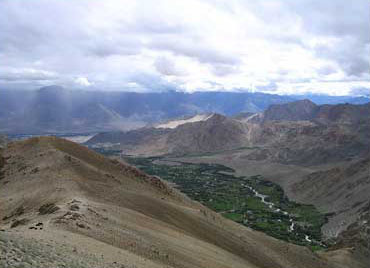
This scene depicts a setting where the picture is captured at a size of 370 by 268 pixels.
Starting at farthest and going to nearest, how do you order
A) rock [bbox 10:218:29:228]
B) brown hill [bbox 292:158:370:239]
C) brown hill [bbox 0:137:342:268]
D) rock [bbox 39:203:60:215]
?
brown hill [bbox 292:158:370:239] < rock [bbox 39:203:60:215] < rock [bbox 10:218:29:228] < brown hill [bbox 0:137:342:268]

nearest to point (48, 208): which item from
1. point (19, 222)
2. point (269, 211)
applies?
point (19, 222)

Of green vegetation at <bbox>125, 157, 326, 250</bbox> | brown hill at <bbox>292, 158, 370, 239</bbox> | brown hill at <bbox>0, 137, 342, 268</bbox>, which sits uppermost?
brown hill at <bbox>0, 137, 342, 268</bbox>

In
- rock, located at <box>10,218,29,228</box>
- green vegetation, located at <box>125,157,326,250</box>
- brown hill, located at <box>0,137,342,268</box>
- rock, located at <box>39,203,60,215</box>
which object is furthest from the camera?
green vegetation, located at <box>125,157,326,250</box>

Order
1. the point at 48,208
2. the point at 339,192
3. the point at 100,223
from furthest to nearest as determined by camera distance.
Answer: the point at 339,192 → the point at 48,208 → the point at 100,223

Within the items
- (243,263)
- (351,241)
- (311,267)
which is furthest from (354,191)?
(243,263)

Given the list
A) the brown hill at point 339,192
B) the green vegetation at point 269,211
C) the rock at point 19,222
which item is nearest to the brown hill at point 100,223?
the rock at point 19,222

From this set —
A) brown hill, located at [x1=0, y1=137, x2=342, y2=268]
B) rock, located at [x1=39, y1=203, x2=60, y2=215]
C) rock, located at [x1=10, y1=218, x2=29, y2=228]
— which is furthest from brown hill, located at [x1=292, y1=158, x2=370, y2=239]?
rock, located at [x1=10, y1=218, x2=29, y2=228]

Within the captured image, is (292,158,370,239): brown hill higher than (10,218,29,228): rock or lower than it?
lower

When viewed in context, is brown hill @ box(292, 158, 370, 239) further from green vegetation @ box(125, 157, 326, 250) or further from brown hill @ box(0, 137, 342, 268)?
brown hill @ box(0, 137, 342, 268)

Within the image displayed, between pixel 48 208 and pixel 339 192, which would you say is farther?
pixel 339 192

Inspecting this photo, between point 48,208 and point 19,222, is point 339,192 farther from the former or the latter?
point 19,222
